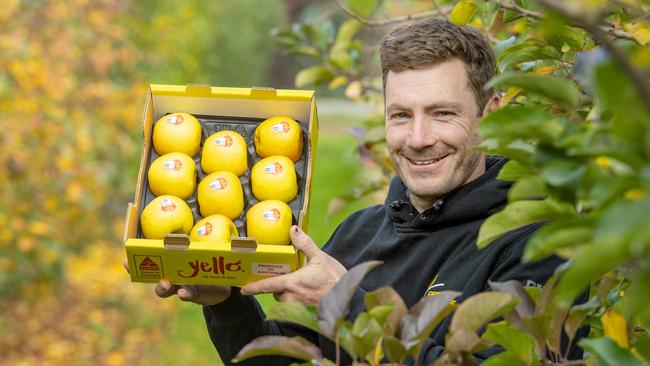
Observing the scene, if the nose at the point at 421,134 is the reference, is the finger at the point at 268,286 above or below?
below

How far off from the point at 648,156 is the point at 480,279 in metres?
1.16

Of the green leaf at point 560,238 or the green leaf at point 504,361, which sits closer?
the green leaf at point 560,238

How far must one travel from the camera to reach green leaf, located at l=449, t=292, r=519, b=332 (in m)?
1.27

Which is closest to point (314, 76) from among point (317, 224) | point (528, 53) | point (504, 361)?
point (528, 53)

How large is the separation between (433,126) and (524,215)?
42.7 inches

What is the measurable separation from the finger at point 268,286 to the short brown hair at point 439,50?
1.97 feet

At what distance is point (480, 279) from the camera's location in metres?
2.05

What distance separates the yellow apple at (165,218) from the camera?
2.16 metres

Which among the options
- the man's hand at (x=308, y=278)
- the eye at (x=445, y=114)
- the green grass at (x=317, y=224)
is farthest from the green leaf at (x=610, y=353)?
the green grass at (x=317, y=224)

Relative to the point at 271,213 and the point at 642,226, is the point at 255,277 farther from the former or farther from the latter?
the point at 642,226

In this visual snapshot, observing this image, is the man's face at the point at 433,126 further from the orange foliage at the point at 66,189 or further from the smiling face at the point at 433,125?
the orange foliage at the point at 66,189

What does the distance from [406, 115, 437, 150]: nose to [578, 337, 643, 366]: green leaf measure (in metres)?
1.15

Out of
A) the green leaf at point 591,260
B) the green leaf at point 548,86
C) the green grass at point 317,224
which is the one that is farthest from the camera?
the green grass at point 317,224

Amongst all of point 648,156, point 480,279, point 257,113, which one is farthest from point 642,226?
point 257,113
